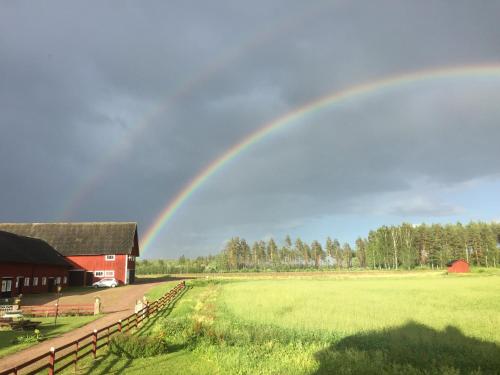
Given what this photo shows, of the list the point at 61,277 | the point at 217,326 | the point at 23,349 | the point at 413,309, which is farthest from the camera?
the point at 61,277

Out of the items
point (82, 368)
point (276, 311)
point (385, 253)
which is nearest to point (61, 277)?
point (276, 311)

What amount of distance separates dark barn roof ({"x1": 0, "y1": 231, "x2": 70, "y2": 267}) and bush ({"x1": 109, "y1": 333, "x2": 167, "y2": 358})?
3225 cm

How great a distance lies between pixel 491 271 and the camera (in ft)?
319

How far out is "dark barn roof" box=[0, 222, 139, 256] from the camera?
6800 centimetres

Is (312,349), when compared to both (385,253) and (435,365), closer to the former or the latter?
(435,365)

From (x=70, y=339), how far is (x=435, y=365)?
17.1 metres

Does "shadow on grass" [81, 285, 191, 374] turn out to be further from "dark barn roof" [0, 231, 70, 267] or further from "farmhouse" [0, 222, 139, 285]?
"farmhouse" [0, 222, 139, 285]

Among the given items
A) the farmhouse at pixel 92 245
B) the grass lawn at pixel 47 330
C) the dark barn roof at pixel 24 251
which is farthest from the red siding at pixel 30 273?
the grass lawn at pixel 47 330

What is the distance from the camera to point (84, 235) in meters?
71.1

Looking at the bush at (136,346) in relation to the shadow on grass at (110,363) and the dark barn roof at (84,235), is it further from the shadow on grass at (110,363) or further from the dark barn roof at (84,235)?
the dark barn roof at (84,235)

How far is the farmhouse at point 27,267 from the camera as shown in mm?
43750

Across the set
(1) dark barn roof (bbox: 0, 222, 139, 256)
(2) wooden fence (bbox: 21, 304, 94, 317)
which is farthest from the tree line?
(2) wooden fence (bbox: 21, 304, 94, 317)

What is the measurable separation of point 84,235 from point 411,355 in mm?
67127

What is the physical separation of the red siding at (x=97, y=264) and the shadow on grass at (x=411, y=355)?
55892 millimetres
